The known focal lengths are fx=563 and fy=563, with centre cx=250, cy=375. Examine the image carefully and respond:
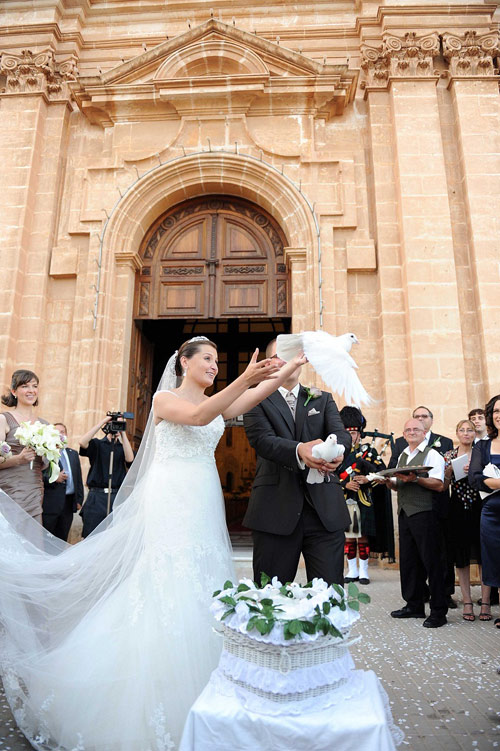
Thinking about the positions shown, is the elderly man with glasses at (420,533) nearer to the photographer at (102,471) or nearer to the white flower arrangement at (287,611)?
the photographer at (102,471)

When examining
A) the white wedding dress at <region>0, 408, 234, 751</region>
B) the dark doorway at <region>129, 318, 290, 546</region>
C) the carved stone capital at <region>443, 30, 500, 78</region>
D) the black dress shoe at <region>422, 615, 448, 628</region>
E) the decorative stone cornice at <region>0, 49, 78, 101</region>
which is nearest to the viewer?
the white wedding dress at <region>0, 408, 234, 751</region>

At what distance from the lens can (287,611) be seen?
6.82 feet

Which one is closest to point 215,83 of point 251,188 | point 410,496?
point 251,188

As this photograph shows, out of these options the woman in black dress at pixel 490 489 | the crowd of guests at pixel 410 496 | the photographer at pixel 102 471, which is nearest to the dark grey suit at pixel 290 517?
the crowd of guests at pixel 410 496

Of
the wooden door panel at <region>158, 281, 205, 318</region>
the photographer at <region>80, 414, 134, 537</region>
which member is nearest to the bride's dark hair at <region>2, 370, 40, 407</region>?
the photographer at <region>80, 414, 134, 537</region>

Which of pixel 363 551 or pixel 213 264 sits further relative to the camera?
pixel 213 264

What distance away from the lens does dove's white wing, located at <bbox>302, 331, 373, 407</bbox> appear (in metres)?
2.90

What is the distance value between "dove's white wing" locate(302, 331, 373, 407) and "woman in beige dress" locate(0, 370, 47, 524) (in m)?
2.75

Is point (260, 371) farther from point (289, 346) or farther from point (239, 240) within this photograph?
point (239, 240)

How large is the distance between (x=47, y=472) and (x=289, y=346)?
126 inches

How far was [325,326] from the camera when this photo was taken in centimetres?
899

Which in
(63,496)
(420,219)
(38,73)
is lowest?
(63,496)

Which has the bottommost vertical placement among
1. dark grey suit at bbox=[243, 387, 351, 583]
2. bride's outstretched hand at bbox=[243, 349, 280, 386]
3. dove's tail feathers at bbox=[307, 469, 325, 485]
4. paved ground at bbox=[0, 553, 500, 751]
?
paved ground at bbox=[0, 553, 500, 751]

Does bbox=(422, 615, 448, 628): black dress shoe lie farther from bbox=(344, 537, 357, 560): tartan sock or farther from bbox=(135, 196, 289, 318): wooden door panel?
bbox=(135, 196, 289, 318): wooden door panel
